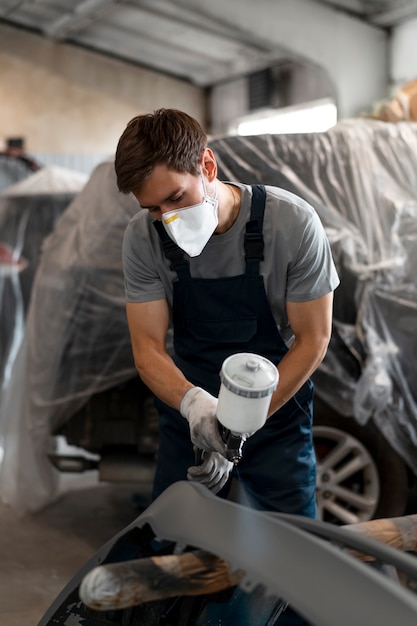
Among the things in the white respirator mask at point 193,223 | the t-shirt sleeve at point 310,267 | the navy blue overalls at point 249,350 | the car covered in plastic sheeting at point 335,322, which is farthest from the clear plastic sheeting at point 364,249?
the white respirator mask at point 193,223

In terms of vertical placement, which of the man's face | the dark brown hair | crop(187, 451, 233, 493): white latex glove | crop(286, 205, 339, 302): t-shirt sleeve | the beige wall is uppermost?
the beige wall

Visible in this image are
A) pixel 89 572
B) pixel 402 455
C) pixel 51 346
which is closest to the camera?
pixel 89 572

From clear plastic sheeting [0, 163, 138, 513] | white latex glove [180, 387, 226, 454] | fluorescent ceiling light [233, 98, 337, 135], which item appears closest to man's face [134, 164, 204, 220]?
white latex glove [180, 387, 226, 454]

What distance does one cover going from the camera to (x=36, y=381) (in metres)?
3.92

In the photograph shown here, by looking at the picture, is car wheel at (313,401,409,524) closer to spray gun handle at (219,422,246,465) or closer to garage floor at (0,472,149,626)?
garage floor at (0,472,149,626)

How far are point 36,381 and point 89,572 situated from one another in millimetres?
2648

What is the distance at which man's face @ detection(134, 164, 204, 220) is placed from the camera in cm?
194

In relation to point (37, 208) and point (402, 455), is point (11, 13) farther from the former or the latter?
point (402, 455)

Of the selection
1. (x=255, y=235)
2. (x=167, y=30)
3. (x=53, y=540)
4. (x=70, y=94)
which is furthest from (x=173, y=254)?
(x=70, y=94)

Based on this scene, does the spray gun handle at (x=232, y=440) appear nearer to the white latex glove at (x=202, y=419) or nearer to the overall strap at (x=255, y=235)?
the white latex glove at (x=202, y=419)

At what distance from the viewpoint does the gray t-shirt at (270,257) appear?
2.12 meters

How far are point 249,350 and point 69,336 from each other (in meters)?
1.75

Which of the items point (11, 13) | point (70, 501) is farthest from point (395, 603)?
point (11, 13)

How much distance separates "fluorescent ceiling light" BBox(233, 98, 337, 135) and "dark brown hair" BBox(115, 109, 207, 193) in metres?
7.36
